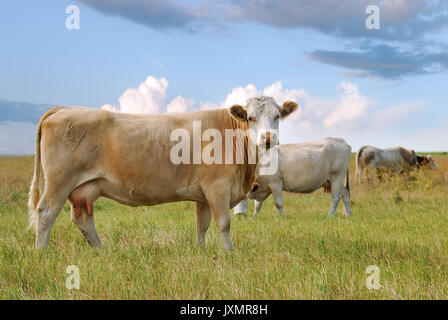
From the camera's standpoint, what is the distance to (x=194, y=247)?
5301 mm

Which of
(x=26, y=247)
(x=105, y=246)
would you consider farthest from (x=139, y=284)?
(x=26, y=247)

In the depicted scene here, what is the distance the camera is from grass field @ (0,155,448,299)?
3535 mm

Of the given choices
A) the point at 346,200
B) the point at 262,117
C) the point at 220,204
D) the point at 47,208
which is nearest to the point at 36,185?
the point at 47,208

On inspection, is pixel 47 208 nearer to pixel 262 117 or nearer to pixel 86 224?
pixel 86 224

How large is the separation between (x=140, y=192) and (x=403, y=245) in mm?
3742

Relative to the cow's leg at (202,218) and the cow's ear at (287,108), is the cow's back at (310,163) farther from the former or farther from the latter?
the cow's leg at (202,218)

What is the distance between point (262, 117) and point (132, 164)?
1.74 m

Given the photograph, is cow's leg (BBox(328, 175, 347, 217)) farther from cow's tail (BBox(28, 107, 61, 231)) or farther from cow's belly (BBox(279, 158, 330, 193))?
cow's tail (BBox(28, 107, 61, 231))

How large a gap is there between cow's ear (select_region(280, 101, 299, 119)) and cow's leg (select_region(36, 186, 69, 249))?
3.05 m

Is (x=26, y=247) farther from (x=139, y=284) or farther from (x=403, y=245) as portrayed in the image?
(x=403, y=245)

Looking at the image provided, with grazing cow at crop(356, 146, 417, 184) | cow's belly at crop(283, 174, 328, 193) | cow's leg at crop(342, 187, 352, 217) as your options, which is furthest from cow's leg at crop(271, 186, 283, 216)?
grazing cow at crop(356, 146, 417, 184)

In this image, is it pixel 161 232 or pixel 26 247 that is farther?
pixel 161 232

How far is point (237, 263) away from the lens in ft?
14.4

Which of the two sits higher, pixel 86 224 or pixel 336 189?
pixel 336 189
